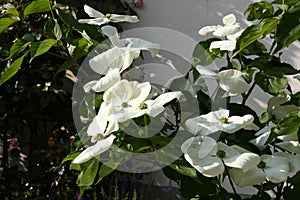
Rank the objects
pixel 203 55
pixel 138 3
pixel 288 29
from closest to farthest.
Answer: pixel 288 29 < pixel 203 55 < pixel 138 3

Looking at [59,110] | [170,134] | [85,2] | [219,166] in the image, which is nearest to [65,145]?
[59,110]

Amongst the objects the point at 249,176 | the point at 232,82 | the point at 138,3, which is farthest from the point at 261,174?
the point at 138,3

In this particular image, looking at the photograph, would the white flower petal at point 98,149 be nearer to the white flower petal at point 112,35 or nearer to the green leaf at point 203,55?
the white flower petal at point 112,35

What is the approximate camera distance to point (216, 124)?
42.2 inches

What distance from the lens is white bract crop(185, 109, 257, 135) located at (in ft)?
3.49

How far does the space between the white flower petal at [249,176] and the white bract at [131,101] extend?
0.65 feet

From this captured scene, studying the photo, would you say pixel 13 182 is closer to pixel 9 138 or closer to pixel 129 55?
pixel 9 138

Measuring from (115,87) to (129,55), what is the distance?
0.35ft

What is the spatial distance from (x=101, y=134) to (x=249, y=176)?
0.31 m

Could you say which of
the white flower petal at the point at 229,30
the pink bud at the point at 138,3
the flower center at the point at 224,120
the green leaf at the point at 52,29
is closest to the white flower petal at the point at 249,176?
the flower center at the point at 224,120

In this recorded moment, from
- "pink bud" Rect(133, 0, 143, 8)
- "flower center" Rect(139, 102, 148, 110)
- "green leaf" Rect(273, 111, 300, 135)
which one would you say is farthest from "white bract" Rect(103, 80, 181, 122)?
"pink bud" Rect(133, 0, 143, 8)

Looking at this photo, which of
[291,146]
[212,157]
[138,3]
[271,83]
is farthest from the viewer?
[138,3]

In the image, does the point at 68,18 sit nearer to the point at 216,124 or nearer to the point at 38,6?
the point at 38,6

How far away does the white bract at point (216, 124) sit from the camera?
3.49 feet
